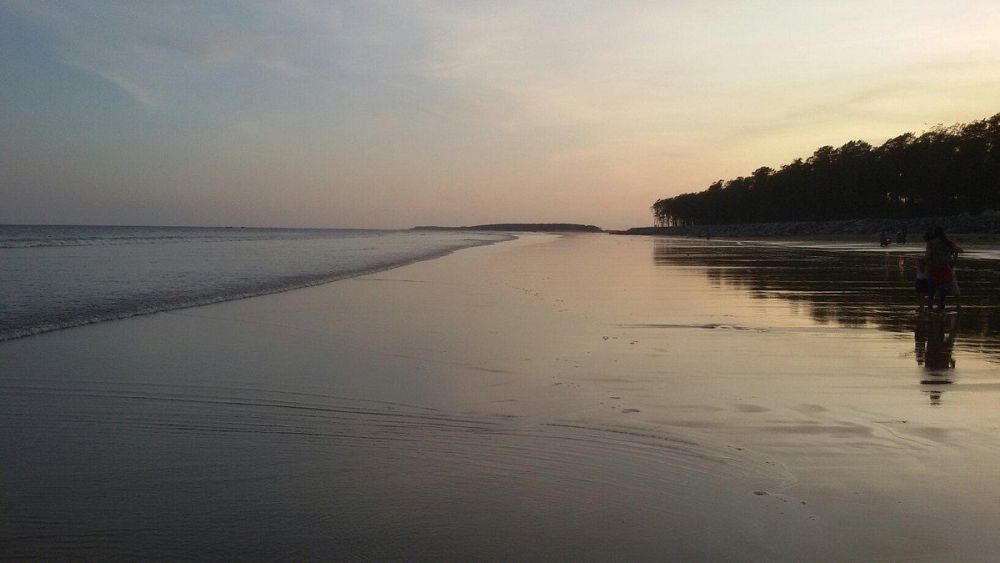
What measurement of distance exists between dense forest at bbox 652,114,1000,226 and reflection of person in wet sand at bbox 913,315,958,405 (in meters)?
76.4

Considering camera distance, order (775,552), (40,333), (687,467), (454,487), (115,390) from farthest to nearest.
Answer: (40,333), (115,390), (687,467), (454,487), (775,552)

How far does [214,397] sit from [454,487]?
3406 millimetres

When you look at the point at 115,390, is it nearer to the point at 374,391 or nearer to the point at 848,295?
the point at 374,391

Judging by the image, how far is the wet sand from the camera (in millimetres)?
3730

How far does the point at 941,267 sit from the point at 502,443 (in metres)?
11.6

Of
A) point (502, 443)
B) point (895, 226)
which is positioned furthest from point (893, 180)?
point (502, 443)

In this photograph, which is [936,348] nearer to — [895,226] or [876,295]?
[876,295]

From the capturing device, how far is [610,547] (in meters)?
3.62

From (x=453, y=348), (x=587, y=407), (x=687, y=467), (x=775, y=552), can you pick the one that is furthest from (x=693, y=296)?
(x=775, y=552)

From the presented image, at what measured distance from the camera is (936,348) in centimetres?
941

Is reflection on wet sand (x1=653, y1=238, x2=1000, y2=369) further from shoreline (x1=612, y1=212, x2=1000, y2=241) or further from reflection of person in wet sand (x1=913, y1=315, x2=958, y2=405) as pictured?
shoreline (x1=612, y1=212, x2=1000, y2=241)

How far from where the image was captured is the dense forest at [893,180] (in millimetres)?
76938

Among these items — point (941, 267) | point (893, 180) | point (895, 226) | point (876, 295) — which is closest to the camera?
point (941, 267)

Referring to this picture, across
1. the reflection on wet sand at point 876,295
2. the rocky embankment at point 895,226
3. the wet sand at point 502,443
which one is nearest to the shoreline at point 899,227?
the rocky embankment at point 895,226
